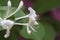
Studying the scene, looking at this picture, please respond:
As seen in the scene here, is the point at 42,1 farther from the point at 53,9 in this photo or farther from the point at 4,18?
the point at 4,18

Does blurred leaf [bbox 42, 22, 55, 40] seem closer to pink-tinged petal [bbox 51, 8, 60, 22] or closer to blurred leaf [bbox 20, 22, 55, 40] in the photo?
blurred leaf [bbox 20, 22, 55, 40]

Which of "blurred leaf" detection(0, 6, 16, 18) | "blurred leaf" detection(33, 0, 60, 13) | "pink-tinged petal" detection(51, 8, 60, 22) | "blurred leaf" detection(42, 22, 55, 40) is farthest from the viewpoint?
"pink-tinged petal" detection(51, 8, 60, 22)

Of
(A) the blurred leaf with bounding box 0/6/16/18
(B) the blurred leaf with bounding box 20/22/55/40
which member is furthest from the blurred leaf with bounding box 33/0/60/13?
(A) the blurred leaf with bounding box 0/6/16/18

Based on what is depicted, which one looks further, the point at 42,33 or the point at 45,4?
the point at 45,4

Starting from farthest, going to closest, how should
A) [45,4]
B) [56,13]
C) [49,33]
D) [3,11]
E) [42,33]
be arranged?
[56,13], [45,4], [49,33], [42,33], [3,11]

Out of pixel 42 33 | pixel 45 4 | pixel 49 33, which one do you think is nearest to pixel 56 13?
pixel 45 4

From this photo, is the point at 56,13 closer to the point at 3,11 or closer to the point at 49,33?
the point at 49,33

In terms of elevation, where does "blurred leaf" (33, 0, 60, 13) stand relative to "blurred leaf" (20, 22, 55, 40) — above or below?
above

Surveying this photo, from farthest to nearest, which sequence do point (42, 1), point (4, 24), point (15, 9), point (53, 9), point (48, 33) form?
1. point (53, 9)
2. point (42, 1)
3. point (48, 33)
4. point (15, 9)
5. point (4, 24)

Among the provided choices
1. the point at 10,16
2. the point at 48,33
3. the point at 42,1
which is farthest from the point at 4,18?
the point at 42,1

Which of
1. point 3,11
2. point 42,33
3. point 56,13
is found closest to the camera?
point 3,11

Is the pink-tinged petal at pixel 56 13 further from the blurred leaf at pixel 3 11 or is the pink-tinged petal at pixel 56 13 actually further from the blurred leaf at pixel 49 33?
the blurred leaf at pixel 3 11
